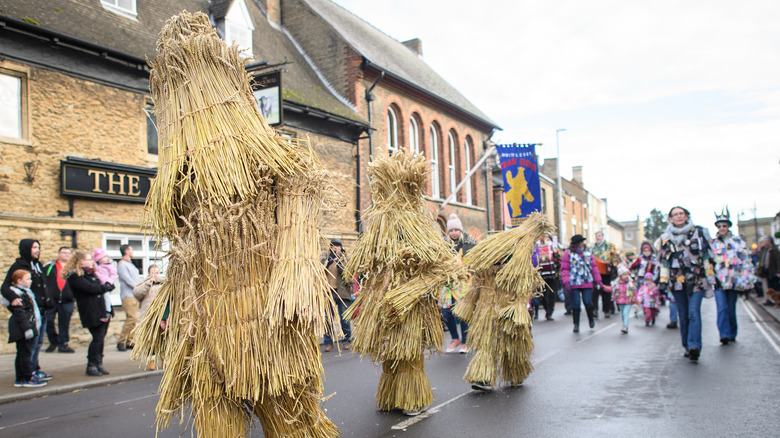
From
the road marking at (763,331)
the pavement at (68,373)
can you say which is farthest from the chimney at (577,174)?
the pavement at (68,373)

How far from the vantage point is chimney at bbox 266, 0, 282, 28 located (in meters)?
21.6

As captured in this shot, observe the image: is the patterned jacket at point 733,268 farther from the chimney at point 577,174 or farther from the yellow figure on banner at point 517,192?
the chimney at point 577,174

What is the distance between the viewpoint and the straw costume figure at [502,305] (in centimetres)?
589

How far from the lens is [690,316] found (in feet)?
24.7

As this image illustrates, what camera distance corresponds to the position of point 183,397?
316cm

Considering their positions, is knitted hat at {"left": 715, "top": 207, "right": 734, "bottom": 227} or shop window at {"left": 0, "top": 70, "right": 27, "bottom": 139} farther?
shop window at {"left": 0, "top": 70, "right": 27, "bottom": 139}

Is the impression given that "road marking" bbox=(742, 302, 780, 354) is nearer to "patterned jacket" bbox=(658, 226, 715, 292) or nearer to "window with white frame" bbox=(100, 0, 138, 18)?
"patterned jacket" bbox=(658, 226, 715, 292)

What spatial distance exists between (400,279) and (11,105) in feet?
31.7

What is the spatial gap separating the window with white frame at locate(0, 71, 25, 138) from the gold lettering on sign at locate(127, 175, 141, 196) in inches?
85.8

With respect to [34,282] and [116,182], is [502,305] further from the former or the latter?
[116,182]

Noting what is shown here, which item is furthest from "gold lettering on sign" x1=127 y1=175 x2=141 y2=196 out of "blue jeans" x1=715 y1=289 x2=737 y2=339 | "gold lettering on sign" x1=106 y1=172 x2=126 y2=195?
"blue jeans" x1=715 y1=289 x2=737 y2=339

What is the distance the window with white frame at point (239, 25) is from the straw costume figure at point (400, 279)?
13089 mm

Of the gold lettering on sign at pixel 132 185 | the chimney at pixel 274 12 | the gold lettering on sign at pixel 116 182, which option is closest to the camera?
the gold lettering on sign at pixel 116 182

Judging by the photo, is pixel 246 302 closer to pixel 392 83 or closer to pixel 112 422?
pixel 112 422
